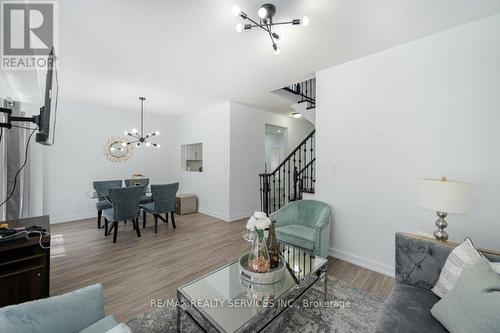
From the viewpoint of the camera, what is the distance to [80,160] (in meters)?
4.76

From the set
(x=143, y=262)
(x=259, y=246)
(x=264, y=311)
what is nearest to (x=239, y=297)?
(x=264, y=311)

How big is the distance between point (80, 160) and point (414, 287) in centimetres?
628

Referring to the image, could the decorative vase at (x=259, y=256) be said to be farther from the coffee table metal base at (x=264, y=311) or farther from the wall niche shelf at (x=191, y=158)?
the wall niche shelf at (x=191, y=158)

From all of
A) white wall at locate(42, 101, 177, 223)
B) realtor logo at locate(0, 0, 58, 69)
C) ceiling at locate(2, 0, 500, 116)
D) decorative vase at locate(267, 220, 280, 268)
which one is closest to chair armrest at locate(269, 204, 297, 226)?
decorative vase at locate(267, 220, 280, 268)

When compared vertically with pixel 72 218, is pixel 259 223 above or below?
above

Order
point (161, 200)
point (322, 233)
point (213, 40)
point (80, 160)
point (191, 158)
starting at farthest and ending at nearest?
point (191, 158) < point (80, 160) < point (161, 200) < point (322, 233) < point (213, 40)

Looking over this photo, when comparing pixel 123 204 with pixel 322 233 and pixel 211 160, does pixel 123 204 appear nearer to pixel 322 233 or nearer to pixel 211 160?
pixel 211 160

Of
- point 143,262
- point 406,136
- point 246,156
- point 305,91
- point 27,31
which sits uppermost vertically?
point 305,91

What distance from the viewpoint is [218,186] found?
4871mm

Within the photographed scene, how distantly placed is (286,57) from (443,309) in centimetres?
276

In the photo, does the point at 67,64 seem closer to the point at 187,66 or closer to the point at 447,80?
the point at 187,66

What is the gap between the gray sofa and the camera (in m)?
1.18

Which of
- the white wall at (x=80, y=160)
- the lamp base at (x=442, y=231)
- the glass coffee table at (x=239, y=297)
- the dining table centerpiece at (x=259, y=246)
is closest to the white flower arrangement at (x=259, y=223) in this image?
the dining table centerpiece at (x=259, y=246)

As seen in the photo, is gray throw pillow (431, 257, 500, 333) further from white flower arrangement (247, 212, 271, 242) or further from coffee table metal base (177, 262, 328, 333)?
white flower arrangement (247, 212, 271, 242)
